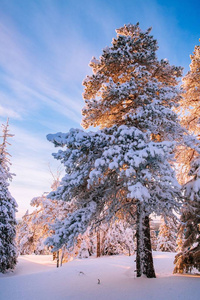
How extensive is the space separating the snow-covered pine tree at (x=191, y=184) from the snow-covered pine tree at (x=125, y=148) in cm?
71

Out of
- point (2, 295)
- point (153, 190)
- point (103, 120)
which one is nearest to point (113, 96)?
point (103, 120)

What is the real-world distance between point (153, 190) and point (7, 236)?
13.0m

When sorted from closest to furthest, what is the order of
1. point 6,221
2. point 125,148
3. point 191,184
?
point 125,148, point 191,184, point 6,221

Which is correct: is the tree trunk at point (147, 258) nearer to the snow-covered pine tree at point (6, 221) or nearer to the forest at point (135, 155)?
the forest at point (135, 155)

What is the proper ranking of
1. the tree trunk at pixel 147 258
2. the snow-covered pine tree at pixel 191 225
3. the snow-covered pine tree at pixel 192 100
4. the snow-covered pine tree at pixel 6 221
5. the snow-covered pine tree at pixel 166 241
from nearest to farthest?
the snow-covered pine tree at pixel 191 225
the tree trunk at pixel 147 258
the snow-covered pine tree at pixel 192 100
the snow-covered pine tree at pixel 6 221
the snow-covered pine tree at pixel 166 241

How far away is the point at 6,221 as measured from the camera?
13586 mm

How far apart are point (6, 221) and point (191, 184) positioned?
44.6ft

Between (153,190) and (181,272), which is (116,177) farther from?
(181,272)

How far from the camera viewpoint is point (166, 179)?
5.06m

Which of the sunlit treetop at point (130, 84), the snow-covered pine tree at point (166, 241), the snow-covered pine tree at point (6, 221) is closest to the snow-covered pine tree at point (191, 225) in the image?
the sunlit treetop at point (130, 84)

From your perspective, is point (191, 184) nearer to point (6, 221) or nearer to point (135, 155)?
point (135, 155)

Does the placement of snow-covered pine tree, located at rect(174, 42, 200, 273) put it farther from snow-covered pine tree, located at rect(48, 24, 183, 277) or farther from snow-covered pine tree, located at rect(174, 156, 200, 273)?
snow-covered pine tree, located at rect(48, 24, 183, 277)

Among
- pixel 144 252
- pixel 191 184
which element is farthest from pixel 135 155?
pixel 144 252

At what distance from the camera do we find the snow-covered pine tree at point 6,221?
13.1 meters
